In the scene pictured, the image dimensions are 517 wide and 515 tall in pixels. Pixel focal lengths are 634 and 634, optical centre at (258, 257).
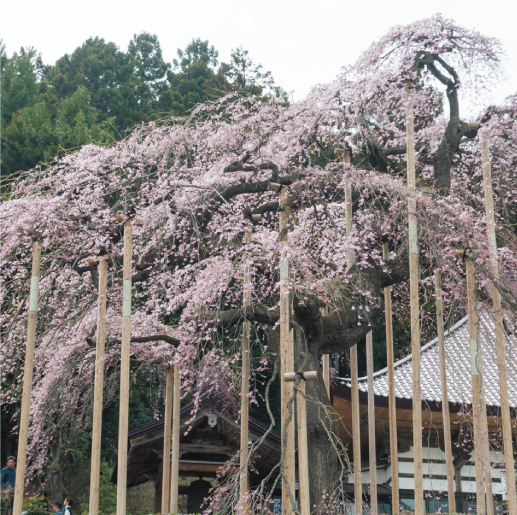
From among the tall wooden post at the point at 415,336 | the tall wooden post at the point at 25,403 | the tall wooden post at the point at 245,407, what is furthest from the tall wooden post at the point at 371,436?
the tall wooden post at the point at 25,403

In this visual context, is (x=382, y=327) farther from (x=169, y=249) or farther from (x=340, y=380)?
(x=169, y=249)

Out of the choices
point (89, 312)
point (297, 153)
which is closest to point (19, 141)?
point (89, 312)

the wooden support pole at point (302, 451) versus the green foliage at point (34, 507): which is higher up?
the wooden support pole at point (302, 451)

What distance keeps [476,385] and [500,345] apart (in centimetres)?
45

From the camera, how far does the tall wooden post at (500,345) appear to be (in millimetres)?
5473

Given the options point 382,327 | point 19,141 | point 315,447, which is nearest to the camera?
point 315,447

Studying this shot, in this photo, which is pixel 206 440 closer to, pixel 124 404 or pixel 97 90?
pixel 124 404

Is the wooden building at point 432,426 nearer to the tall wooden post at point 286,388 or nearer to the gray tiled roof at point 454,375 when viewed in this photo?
the gray tiled roof at point 454,375

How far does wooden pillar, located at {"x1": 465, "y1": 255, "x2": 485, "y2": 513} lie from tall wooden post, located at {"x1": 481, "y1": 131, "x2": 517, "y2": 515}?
0.22 meters

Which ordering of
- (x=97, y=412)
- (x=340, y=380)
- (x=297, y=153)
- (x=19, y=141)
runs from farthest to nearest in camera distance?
(x=19, y=141), (x=340, y=380), (x=297, y=153), (x=97, y=412)

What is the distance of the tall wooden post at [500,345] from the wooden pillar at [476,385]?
22 cm

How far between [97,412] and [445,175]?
17.9 ft

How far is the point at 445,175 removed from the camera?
8.35 meters

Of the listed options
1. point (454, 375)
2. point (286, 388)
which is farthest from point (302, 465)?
point (454, 375)
